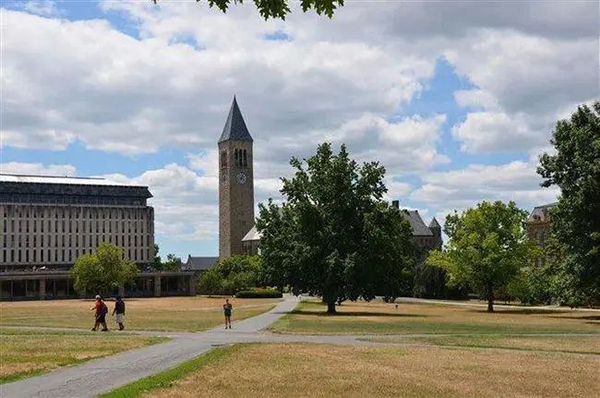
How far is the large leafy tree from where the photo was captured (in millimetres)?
59800

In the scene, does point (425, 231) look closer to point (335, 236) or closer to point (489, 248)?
point (489, 248)

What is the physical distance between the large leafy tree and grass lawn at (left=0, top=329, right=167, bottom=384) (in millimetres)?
27333

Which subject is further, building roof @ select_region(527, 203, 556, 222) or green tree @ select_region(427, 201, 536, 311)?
building roof @ select_region(527, 203, 556, 222)

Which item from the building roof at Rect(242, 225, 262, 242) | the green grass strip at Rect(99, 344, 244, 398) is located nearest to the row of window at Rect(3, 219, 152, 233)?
the building roof at Rect(242, 225, 262, 242)

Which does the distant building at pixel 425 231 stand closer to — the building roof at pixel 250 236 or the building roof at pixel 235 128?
the building roof at pixel 250 236

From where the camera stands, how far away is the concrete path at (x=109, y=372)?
Result: 16.3 m

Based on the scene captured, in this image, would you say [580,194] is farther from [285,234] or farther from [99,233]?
[99,233]

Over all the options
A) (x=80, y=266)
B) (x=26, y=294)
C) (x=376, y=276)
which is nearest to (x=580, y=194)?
(x=376, y=276)

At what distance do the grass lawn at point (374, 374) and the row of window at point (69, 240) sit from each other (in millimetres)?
144834

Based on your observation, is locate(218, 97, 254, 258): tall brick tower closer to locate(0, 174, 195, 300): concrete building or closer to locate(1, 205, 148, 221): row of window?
locate(0, 174, 195, 300): concrete building

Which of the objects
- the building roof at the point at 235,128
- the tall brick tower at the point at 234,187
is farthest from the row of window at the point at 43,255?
the building roof at the point at 235,128

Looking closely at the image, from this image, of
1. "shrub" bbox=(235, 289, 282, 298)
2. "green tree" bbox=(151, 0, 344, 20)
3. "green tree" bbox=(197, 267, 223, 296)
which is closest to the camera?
"green tree" bbox=(151, 0, 344, 20)

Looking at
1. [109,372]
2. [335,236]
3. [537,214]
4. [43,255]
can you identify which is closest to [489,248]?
[335,236]

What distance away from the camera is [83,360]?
22.3 m
